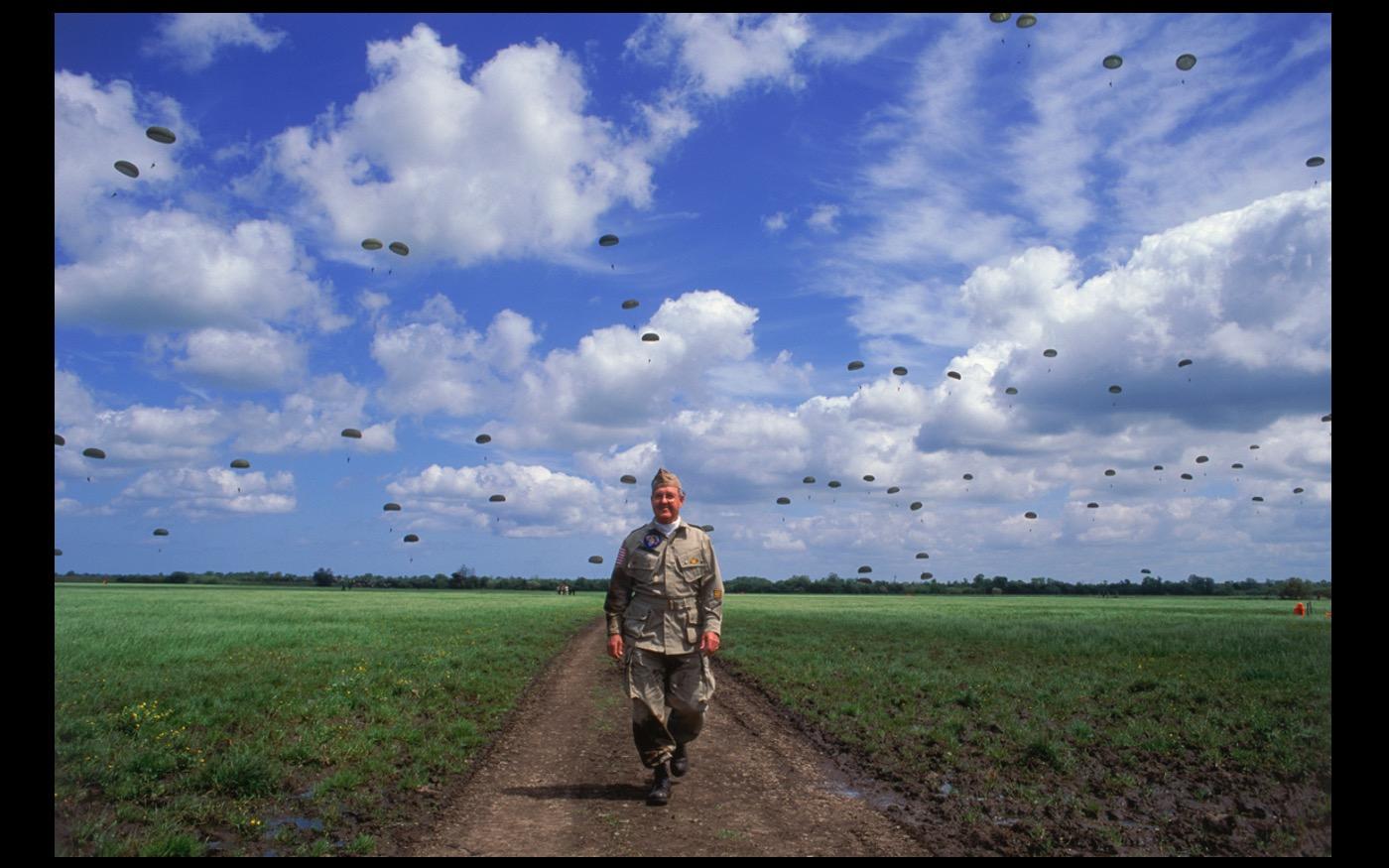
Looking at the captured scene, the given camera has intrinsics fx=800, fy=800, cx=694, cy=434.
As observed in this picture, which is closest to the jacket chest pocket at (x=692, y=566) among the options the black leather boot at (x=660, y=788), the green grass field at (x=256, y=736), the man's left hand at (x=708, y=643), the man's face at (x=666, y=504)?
the man's face at (x=666, y=504)

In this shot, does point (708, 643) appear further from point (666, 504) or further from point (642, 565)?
point (666, 504)

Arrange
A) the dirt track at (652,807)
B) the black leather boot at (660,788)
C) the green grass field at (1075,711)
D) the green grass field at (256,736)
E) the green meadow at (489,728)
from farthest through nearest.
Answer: the green grass field at (1075,711)
the black leather boot at (660,788)
the green meadow at (489,728)
the green grass field at (256,736)
the dirt track at (652,807)

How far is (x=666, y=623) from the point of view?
31.5 ft

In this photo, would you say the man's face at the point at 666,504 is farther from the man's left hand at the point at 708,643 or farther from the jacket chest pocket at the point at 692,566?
the man's left hand at the point at 708,643

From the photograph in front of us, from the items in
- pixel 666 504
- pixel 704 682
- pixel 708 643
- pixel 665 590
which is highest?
pixel 666 504

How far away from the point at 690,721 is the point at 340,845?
3.98 metres

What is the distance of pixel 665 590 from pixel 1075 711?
9.97m

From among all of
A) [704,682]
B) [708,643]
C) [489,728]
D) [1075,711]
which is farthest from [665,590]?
[1075,711]

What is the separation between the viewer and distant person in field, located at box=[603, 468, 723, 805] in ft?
31.1

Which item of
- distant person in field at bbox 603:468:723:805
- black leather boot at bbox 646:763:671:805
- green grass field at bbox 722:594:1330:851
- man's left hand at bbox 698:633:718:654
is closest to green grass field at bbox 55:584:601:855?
black leather boot at bbox 646:763:671:805

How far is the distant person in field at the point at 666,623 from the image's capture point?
374 inches

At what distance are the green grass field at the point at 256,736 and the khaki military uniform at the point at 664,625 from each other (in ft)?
9.99

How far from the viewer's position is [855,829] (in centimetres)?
829
